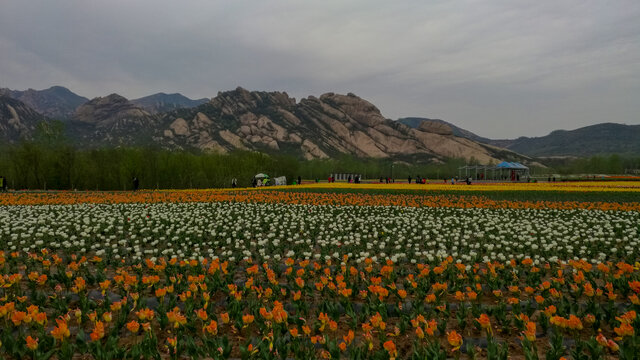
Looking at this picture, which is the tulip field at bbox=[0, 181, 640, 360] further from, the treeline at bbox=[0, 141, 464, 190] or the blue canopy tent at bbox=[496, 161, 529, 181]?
the blue canopy tent at bbox=[496, 161, 529, 181]

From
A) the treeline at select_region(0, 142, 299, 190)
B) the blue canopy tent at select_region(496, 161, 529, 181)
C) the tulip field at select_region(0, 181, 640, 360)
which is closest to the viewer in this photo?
the tulip field at select_region(0, 181, 640, 360)

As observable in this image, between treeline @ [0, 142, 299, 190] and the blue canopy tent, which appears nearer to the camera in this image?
treeline @ [0, 142, 299, 190]

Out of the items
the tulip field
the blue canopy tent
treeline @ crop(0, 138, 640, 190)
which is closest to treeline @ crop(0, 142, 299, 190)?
treeline @ crop(0, 138, 640, 190)

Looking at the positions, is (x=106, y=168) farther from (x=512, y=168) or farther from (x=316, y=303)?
(x=512, y=168)

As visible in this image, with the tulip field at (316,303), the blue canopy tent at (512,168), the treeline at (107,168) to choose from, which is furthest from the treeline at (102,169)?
the blue canopy tent at (512,168)

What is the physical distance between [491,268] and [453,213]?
36.7ft

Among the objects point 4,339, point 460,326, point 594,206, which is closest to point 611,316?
point 460,326

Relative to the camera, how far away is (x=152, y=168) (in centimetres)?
4747

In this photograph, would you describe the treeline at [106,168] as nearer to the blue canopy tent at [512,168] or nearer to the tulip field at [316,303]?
the tulip field at [316,303]

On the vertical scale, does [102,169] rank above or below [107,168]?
below

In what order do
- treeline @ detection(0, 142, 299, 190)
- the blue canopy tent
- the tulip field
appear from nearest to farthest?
1. the tulip field
2. treeline @ detection(0, 142, 299, 190)
3. the blue canopy tent

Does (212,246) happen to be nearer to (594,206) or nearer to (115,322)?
(115,322)

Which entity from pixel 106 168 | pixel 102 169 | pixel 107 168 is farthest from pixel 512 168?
pixel 102 169

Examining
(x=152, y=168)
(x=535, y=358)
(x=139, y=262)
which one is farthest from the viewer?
(x=152, y=168)
